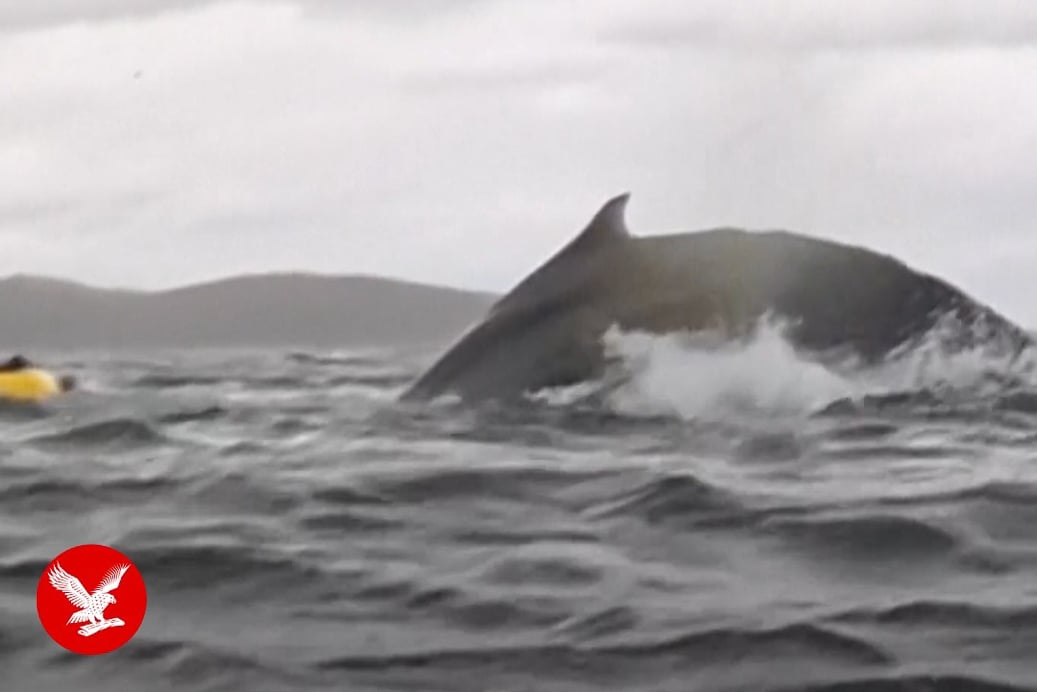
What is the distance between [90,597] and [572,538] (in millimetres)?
1755

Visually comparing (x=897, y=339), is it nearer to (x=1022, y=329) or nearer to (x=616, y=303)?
(x=1022, y=329)

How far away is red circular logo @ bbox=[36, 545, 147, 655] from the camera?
13.1 feet

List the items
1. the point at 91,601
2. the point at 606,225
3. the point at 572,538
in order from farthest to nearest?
the point at 606,225 → the point at 572,538 → the point at 91,601

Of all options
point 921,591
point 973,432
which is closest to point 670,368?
point 973,432

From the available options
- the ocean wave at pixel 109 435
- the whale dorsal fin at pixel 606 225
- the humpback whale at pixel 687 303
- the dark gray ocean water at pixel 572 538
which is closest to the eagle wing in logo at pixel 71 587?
the dark gray ocean water at pixel 572 538

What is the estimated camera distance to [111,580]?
4.32m

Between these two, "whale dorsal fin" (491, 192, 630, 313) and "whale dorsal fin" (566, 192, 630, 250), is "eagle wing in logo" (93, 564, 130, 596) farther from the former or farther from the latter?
"whale dorsal fin" (566, 192, 630, 250)

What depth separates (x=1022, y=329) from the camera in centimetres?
951

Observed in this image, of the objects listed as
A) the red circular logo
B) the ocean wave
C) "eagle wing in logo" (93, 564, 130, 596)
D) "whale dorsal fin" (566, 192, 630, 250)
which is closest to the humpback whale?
"whale dorsal fin" (566, 192, 630, 250)

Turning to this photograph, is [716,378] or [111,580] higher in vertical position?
[716,378]

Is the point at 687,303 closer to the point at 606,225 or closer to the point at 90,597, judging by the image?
the point at 606,225

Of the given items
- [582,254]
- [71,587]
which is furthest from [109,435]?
[71,587]

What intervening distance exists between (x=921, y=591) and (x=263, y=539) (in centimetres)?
234

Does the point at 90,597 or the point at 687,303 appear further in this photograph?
the point at 687,303
